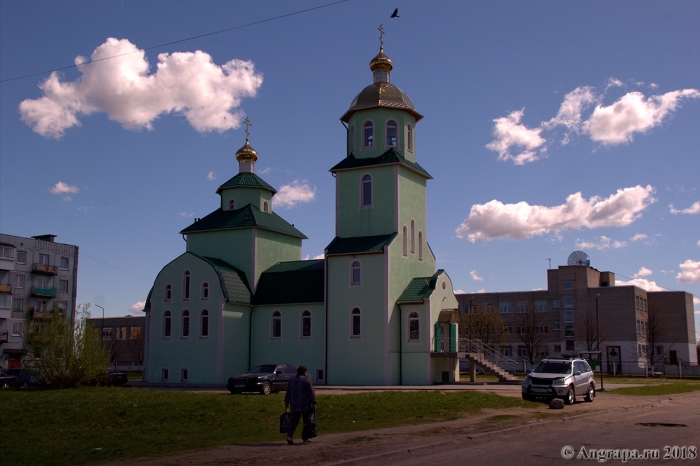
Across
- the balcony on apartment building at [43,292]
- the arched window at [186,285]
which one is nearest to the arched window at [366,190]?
the arched window at [186,285]

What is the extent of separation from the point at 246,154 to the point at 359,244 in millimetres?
11952

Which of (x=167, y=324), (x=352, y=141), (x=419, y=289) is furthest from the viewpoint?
(x=352, y=141)

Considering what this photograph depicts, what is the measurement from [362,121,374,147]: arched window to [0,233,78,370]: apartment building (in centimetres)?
3218

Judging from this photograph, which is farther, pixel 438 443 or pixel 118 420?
pixel 118 420

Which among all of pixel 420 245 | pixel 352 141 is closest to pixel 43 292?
pixel 352 141

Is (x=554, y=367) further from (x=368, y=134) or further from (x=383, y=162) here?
(x=368, y=134)

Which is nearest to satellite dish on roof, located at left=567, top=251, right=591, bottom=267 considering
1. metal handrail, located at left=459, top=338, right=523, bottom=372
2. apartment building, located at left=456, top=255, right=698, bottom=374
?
apartment building, located at left=456, top=255, right=698, bottom=374

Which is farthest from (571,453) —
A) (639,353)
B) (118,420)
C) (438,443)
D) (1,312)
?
(639,353)

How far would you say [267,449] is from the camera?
1280cm

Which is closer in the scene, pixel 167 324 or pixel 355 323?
pixel 355 323

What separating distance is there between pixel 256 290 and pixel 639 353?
160 ft

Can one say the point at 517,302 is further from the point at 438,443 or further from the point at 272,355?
the point at 438,443

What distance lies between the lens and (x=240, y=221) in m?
40.6

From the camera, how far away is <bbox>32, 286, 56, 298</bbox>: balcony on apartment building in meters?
60.6
